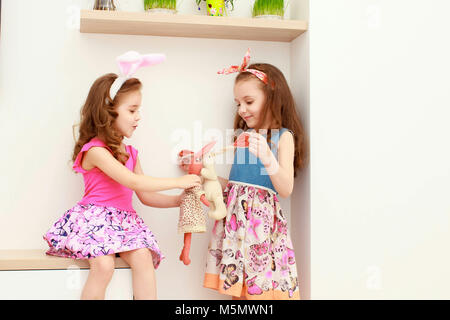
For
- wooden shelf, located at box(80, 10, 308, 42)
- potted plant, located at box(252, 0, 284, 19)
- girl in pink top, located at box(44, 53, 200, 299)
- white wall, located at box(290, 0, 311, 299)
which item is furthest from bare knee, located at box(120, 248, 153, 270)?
potted plant, located at box(252, 0, 284, 19)

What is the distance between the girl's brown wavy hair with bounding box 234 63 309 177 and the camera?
158cm

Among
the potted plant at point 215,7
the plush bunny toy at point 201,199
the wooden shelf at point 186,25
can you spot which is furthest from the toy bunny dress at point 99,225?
the potted plant at point 215,7

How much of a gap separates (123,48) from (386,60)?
796mm

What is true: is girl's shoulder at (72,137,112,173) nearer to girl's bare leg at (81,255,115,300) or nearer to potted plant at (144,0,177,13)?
girl's bare leg at (81,255,115,300)

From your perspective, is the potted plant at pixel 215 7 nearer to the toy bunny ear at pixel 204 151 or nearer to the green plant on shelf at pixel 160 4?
the green plant on shelf at pixel 160 4

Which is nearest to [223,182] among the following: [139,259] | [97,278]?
[139,259]

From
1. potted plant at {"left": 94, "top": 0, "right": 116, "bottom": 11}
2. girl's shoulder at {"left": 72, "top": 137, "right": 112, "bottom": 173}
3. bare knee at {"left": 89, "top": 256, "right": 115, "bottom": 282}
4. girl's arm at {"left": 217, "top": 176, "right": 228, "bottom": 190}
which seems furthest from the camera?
girl's arm at {"left": 217, "top": 176, "right": 228, "bottom": 190}

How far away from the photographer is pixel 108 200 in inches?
58.5

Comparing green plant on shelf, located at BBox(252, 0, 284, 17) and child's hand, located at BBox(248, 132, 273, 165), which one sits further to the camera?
green plant on shelf, located at BBox(252, 0, 284, 17)

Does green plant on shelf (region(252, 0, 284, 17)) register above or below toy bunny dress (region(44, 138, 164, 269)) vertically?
above

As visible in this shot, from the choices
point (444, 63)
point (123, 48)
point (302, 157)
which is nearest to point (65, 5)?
point (123, 48)

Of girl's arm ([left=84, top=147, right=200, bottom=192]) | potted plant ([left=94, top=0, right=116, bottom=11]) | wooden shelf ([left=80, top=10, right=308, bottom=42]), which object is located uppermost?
potted plant ([left=94, top=0, right=116, bottom=11])

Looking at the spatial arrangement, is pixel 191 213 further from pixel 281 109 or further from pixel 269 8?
pixel 269 8

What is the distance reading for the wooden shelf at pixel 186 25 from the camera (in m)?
1.52
